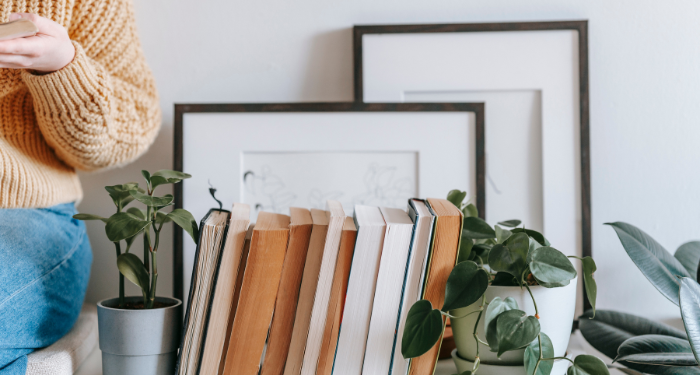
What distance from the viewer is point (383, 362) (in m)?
0.47

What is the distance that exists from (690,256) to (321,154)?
23.9 inches

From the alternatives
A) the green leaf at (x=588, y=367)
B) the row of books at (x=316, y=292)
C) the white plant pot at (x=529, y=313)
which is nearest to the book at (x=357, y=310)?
the row of books at (x=316, y=292)

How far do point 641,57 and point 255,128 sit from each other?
2.29 ft

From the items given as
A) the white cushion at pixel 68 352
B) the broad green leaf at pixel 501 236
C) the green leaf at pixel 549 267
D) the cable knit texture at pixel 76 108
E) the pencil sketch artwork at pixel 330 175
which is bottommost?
the white cushion at pixel 68 352

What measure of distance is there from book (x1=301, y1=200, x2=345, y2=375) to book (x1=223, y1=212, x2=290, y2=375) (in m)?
0.05

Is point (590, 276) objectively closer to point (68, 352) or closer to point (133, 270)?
point (133, 270)

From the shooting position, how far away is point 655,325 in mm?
620

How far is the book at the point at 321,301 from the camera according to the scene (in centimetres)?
48

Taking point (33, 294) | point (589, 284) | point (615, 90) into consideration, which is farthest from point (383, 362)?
point (615, 90)

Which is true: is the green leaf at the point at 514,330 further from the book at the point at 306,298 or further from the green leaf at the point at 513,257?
the book at the point at 306,298

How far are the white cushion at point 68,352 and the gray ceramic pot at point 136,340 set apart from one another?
3.0 inches

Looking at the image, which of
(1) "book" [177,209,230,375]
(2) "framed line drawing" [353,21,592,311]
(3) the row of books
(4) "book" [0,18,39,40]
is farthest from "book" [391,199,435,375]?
(4) "book" [0,18,39,40]

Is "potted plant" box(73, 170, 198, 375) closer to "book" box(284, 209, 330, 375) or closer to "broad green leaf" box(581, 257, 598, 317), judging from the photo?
"book" box(284, 209, 330, 375)

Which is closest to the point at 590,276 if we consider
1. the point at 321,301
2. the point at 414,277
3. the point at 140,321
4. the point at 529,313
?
the point at 529,313
